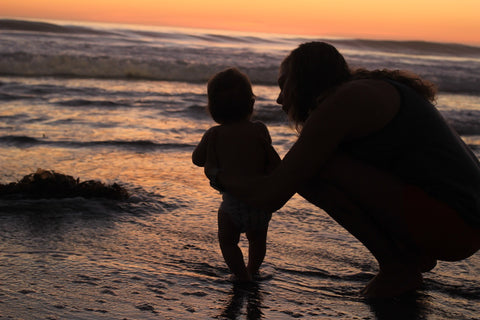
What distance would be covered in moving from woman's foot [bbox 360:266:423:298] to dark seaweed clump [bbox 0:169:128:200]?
1.86m

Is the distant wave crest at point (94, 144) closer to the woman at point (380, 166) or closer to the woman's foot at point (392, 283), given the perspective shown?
the woman at point (380, 166)

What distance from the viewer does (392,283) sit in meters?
2.28

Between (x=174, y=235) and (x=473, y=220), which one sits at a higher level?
(x=473, y=220)

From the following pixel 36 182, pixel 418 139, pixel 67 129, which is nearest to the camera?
pixel 418 139

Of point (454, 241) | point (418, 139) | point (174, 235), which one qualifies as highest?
point (418, 139)

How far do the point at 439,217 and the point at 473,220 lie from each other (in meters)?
0.13

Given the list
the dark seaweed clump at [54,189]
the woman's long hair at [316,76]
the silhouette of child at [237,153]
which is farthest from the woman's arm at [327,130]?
the dark seaweed clump at [54,189]

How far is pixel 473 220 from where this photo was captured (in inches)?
82.2

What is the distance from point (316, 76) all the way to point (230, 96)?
1.36 feet

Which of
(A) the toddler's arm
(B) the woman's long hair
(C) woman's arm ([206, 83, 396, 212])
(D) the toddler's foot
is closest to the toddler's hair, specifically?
(A) the toddler's arm

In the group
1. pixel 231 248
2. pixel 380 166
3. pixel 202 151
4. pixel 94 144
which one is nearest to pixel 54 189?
pixel 202 151

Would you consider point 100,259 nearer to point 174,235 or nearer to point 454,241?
point 174,235

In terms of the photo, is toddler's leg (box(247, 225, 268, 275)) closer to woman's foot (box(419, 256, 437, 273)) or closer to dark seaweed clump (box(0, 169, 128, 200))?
woman's foot (box(419, 256, 437, 273))

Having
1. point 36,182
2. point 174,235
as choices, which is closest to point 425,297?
point 174,235
